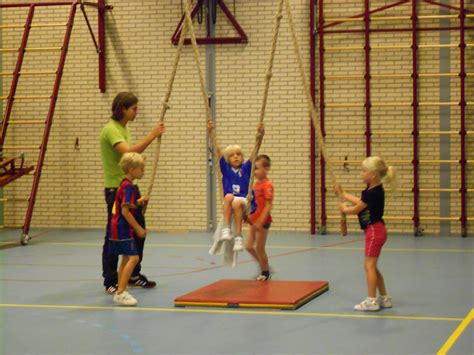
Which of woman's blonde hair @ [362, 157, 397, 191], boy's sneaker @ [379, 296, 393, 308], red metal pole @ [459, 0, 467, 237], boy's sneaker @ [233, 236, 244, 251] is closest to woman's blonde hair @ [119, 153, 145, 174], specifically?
boy's sneaker @ [233, 236, 244, 251]

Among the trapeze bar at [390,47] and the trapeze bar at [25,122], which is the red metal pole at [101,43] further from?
the trapeze bar at [390,47]

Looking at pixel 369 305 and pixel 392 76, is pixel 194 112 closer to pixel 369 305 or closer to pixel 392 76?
pixel 392 76

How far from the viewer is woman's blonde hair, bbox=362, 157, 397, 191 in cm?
666

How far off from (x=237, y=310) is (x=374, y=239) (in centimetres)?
122

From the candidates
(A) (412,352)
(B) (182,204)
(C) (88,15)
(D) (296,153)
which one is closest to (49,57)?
(C) (88,15)

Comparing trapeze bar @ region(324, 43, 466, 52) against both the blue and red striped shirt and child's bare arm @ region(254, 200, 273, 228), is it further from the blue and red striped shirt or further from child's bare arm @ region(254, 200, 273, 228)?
the blue and red striped shirt

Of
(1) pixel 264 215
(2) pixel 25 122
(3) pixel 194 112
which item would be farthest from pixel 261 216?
(2) pixel 25 122

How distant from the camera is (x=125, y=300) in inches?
277

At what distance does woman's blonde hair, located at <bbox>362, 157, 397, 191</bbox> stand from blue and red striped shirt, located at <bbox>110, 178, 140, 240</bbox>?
1914 mm

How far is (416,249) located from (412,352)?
5487mm

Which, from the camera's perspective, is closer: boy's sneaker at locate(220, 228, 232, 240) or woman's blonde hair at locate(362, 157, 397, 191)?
woman's blonde hair at locate(362, 157, 397, 191)

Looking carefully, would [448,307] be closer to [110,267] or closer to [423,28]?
[110,267]

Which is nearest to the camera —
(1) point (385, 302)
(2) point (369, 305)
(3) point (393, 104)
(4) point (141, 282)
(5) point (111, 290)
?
(2) point (369, 305)

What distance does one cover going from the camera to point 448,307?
681cm
